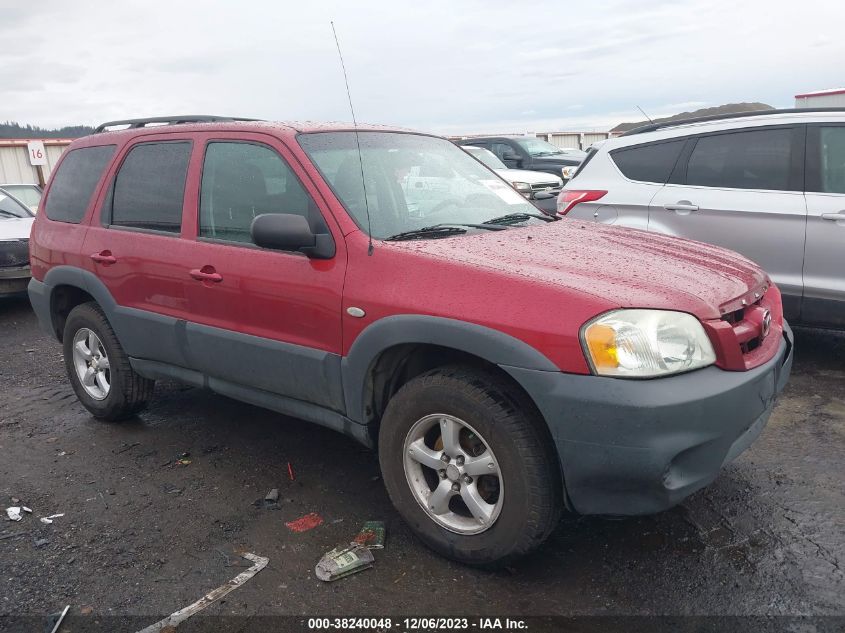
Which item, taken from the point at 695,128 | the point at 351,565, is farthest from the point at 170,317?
the point at 695,128

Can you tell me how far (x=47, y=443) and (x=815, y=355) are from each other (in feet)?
17.8

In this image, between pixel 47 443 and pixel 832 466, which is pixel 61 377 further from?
pixel 832 466

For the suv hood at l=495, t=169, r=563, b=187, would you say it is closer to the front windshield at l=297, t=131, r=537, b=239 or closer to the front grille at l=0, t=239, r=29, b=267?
the front grille at l=0, t=239, r=29, b=267

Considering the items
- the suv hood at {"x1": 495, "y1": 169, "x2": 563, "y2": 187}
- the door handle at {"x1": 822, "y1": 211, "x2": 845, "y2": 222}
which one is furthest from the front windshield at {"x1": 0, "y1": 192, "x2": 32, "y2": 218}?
the door handle at {"x1": 822, "y1": 211, "x2": 845, "y2": 222}

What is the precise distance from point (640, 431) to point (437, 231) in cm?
136

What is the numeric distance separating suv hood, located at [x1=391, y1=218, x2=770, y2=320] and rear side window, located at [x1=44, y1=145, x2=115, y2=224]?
2.47 m

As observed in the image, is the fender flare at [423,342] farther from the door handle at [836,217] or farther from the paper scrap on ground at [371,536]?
the door handle at [836,217]

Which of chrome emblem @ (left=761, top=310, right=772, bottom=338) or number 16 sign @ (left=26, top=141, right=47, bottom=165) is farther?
number 16 sign @ (left=26, top=141, right=47, bottom=165)

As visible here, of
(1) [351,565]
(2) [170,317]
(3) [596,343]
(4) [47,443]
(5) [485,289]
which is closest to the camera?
(3) [596,343]

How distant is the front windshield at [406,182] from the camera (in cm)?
332

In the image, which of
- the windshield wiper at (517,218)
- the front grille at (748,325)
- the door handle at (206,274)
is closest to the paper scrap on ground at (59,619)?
the door handle at (206,274)

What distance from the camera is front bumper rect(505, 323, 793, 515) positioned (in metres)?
2.40

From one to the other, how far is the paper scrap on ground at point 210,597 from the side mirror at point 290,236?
1.33 meters

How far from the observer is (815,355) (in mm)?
5336
